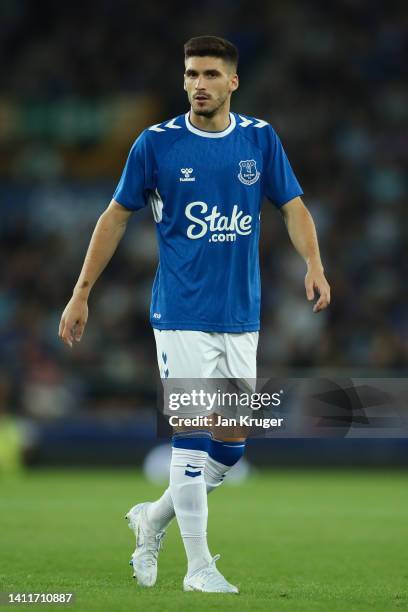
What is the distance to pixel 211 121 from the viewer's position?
608 cm

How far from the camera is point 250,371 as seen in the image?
609 centimetres

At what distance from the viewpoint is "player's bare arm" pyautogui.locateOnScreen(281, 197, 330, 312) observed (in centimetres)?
597

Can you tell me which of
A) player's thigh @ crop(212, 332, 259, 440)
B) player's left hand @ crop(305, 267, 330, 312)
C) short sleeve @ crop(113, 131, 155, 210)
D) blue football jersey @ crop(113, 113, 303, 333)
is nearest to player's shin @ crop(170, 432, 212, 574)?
player's thigh @ crop(212, 332, 259, 440)

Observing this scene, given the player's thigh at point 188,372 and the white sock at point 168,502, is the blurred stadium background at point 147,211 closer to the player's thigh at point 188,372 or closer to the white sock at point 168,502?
the white sock at point 168,502

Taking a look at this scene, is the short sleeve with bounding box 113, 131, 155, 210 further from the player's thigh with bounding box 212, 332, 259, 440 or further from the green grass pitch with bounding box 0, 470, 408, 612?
the green grass pitch with bounding box 0, 470, 408, 612

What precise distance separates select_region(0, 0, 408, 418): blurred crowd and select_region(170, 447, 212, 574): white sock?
1004 centimetres

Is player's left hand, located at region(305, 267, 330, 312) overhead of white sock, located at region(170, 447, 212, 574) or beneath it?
overhead

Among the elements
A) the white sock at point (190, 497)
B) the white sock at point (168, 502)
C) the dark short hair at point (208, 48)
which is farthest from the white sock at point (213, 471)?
the dark short hair at point (208, 48)

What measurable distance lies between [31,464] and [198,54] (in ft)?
34.4

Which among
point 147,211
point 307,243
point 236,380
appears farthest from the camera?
point 147,211

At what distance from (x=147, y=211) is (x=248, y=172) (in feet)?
43.2

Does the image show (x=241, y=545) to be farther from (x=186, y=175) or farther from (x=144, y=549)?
(x=186, y=175)

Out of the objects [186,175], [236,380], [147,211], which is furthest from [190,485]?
[147,211]

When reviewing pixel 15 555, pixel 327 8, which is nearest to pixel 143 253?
pixel 327 8
